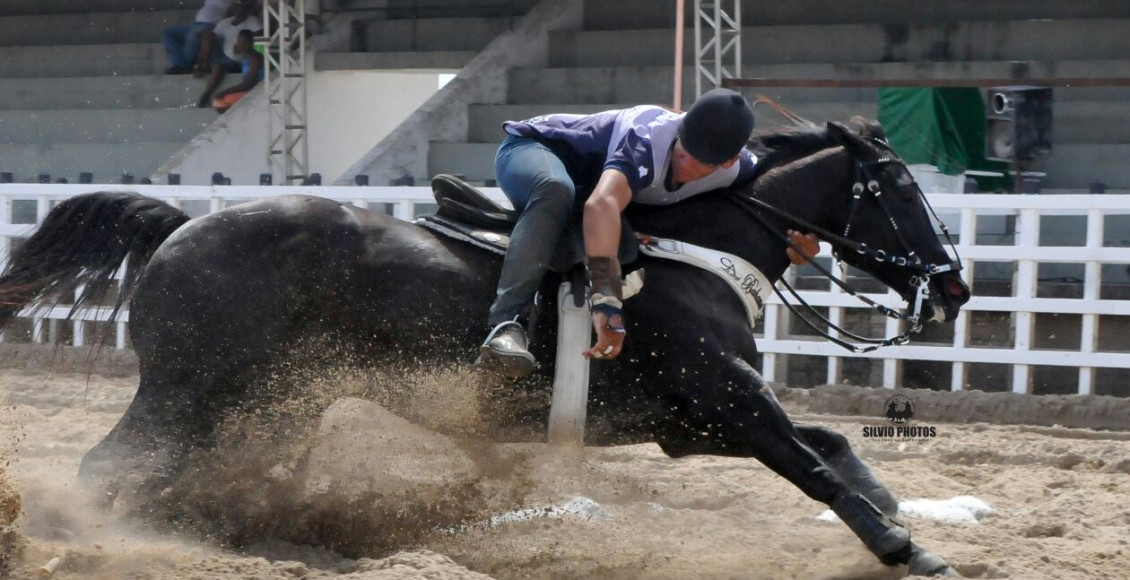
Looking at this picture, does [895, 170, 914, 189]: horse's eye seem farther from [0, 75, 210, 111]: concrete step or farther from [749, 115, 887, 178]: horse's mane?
[0, 75, 210, 111]: concrete step

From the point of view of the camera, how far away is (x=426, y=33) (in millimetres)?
15406

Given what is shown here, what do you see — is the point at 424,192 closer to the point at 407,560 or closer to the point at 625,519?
the point at 625,519

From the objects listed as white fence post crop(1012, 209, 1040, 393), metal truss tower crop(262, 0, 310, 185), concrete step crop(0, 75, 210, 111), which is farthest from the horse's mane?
concrete step crop(0, 75, 210, 111)

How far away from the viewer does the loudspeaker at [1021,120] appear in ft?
30.0

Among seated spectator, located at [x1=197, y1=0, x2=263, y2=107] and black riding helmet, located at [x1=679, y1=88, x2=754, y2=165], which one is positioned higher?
seated spectator, located at [x1=197, y1=0, x2=263, y2=107]

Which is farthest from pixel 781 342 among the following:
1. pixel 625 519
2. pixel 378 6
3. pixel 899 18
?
pixel 378 6

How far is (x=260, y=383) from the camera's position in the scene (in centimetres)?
434

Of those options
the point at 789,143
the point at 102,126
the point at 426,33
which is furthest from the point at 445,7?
the point at 789,143

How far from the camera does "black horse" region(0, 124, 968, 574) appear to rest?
4234mm

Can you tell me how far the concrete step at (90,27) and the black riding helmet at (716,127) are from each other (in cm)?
1452

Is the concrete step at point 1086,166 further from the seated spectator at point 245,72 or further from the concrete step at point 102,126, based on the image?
the concrete step at point 102,126

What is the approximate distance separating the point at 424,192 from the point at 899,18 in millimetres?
6404

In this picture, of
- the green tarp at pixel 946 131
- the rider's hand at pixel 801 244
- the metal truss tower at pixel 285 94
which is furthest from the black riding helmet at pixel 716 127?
the metal truss tower at pixel 285 94

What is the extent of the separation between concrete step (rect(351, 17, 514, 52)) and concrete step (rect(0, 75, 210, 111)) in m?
1.70
